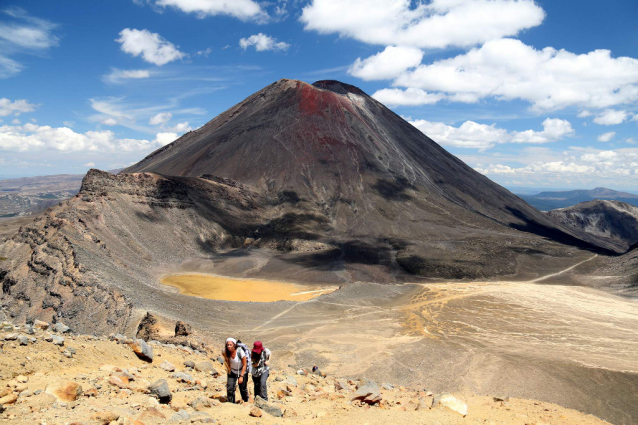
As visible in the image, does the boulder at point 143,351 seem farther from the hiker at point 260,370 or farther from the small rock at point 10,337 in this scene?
the hiker at point 260,370

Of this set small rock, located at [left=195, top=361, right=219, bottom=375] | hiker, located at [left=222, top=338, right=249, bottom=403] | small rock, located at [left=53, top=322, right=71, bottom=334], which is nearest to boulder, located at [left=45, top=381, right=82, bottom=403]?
hiker, located at [left=222, top=338, right=249, bottom=403]

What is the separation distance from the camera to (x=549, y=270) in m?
41.5

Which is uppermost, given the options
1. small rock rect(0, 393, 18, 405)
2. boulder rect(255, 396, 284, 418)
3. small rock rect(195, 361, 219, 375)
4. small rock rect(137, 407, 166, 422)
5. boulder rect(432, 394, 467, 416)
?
small rock rect(0, 393, 18, 405)

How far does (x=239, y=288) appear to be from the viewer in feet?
115

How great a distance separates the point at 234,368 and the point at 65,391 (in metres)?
2.86

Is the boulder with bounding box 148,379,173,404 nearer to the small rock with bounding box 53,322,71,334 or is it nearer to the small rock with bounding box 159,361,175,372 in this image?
the small rock with bounding box 159,361,175,372

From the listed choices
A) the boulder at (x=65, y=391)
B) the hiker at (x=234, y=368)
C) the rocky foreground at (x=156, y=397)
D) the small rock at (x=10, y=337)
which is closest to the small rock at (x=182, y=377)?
the rocky foreground at (x=156, y=397)

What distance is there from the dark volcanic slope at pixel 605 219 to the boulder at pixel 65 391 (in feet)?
400

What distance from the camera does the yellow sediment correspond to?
32375 millimetres

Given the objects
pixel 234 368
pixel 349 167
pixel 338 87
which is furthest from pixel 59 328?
pixel 338 87

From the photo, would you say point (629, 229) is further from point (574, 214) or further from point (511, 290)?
point (511, 290)

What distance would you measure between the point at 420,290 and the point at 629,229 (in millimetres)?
109282

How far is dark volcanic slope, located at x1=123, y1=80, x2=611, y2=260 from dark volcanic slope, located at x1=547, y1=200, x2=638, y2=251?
3831 cm

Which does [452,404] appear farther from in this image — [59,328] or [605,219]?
[605,219]
